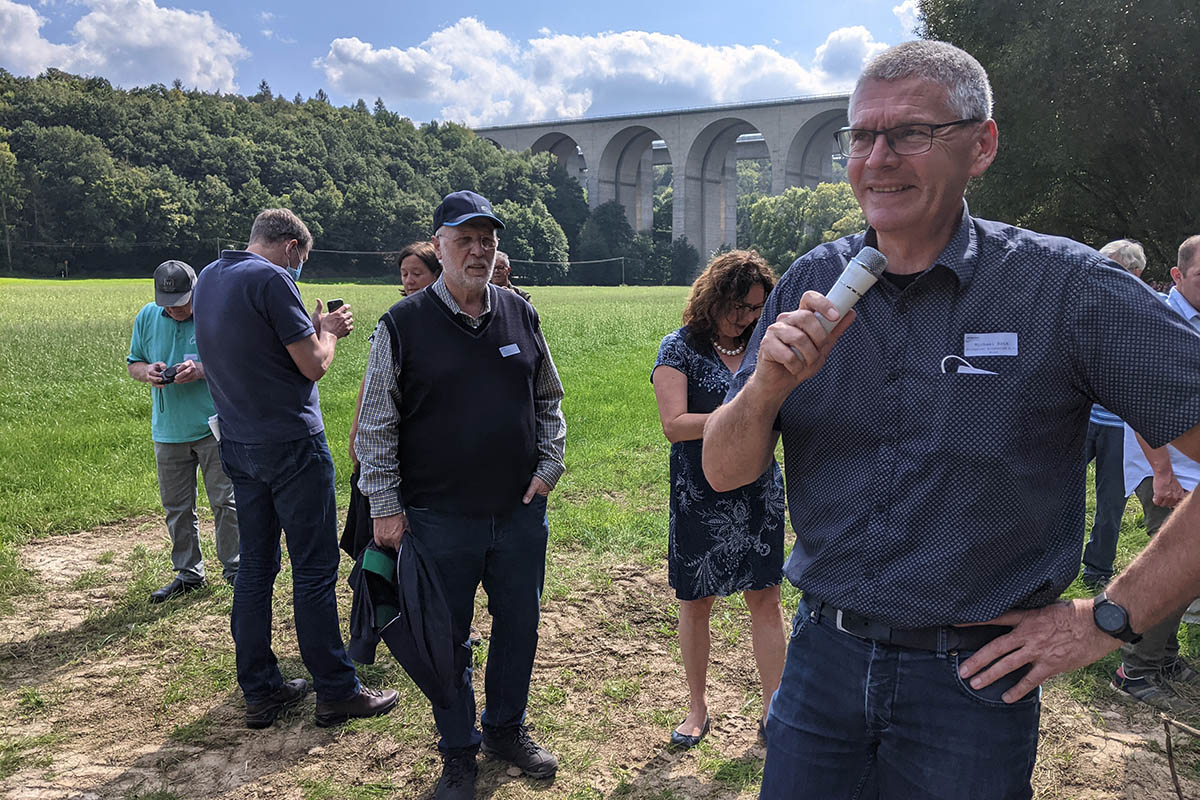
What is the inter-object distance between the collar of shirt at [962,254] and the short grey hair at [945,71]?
0.23 meters

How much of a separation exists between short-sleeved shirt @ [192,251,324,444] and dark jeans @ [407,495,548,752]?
1068 mm

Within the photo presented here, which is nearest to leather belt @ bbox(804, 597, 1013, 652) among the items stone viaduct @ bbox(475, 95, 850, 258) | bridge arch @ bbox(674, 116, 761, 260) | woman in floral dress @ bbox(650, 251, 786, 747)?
woman in floral dress @ bbox(650, 251, 786, 747)

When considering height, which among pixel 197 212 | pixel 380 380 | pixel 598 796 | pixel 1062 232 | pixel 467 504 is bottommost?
pixel 598 796

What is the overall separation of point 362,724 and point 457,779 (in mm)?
881

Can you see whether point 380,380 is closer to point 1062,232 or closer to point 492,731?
point 492,731

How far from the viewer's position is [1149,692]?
14.0 feet

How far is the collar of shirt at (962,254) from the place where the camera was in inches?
66.0

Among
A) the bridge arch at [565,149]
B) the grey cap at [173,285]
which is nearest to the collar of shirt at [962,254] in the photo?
the grey cap at [173,285]

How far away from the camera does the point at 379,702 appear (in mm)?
4223

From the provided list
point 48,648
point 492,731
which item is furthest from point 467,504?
point 48,648

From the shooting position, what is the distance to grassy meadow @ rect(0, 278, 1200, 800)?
12.2 feet

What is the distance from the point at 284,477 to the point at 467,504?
1.18 metres

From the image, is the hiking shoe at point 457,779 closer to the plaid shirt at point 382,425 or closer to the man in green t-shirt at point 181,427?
the plaid shirt at point 382,425

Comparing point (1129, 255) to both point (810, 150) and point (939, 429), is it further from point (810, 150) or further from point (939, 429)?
point (810, 150)
